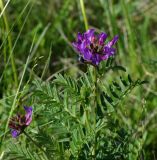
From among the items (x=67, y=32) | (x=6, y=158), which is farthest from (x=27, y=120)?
(x=67, y=32)

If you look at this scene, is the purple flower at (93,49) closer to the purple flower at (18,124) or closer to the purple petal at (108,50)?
the purple petal at (108,50)

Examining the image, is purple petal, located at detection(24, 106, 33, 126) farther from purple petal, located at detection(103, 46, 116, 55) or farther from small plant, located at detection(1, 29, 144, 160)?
purple petal, located at detection(103, 46, 116, 55)

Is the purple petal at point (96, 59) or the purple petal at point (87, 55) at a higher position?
the purple petal at point (87, 55)

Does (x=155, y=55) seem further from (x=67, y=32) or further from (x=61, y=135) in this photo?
(x=61, y=135)

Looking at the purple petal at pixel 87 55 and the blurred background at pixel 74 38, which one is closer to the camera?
the purple petal at pixel 87 55

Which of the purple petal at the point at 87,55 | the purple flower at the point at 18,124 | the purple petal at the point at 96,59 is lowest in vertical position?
the purple flower at the point at 18,124

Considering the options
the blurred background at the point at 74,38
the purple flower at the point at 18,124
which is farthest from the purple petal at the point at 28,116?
the blurred background at the point at 74,38

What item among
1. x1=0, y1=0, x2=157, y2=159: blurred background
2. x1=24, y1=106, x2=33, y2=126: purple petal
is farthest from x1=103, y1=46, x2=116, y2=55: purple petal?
x1=0, y1=0, x2=157, y2=159: blurred background
